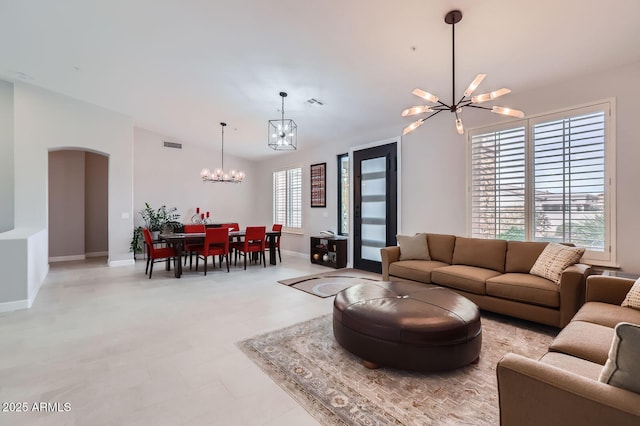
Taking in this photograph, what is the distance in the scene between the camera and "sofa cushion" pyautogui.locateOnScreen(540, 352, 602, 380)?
4.62 ft

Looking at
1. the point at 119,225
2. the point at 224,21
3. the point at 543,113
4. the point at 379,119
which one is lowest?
the point at 119,225

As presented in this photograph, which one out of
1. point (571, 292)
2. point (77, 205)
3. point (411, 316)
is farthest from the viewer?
point (77, 205)

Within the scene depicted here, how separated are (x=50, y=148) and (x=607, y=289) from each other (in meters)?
8.82

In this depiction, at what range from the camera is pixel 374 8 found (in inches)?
107

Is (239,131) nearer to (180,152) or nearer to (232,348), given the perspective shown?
(180,152)

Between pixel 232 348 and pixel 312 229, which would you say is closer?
pixel 232 348

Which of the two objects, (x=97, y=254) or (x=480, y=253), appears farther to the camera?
(x=97, y=254)

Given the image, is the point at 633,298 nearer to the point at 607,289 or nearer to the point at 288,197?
the point at 607,289

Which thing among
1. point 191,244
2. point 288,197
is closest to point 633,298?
point 191,244

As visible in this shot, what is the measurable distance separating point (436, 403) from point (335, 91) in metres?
4.11

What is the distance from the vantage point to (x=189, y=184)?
8.18 meters

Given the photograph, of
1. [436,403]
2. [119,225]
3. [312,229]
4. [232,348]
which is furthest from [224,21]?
[119,225]

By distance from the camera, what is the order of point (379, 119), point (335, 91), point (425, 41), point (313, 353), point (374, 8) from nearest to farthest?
point (313, 353) → point (374, 8) → point (425, 41) → point (335, 91) → point (379, 119)

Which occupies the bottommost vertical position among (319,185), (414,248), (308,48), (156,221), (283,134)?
(414,248)
